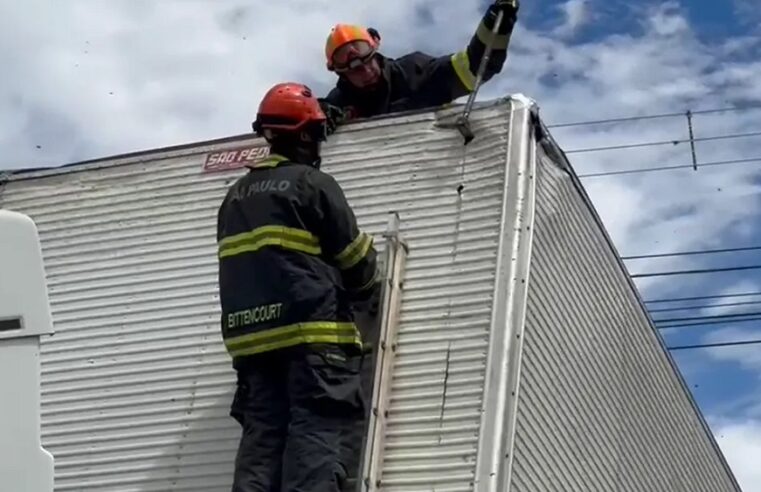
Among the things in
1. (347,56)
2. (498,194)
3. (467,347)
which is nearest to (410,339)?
(467,347)

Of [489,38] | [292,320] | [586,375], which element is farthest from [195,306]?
[489,38]

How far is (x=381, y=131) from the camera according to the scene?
533cm

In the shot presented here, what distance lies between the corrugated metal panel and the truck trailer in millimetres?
13

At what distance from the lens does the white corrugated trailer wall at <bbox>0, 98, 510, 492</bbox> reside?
4555 millimetres

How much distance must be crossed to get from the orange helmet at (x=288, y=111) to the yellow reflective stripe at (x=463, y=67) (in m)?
1.45

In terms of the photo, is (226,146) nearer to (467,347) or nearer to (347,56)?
(347,56)

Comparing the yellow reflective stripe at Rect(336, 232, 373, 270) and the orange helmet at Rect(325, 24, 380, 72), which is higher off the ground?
the orange helmet at Rect(325, 24, 380, 72)

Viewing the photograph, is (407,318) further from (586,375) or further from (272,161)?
(586,375)

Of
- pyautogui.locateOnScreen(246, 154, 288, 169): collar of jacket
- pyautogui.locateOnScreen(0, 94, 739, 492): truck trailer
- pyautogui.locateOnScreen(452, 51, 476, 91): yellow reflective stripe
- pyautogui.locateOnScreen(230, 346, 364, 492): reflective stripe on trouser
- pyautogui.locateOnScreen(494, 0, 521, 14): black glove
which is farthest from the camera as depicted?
pyautogui.locateOnScreen(452, 51, 476, 91): yellow reflective stripe

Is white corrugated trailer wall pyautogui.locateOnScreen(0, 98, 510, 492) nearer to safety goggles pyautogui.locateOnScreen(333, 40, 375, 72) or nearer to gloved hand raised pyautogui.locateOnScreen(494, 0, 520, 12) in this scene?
gloved hand raised pyautogui.locateOnScreen(494, 0, 520, 12)

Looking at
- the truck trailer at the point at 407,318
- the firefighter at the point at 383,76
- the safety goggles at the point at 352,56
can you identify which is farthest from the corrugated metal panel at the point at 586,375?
the safety goggles at the point at 352,56

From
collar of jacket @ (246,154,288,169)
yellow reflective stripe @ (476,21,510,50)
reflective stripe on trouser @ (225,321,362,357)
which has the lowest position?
reflective stripe on trouser @ (225,321,362,357)

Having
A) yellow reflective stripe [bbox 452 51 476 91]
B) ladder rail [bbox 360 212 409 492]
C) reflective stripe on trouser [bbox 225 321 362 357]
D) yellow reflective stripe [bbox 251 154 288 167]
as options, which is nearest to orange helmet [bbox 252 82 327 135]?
yellow reflective stripe [bbox 251 154 288 167]

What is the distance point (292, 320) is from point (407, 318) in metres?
0.49
